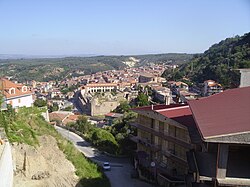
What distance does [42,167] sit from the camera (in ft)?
44.3

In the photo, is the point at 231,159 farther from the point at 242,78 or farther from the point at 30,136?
the point at 30,136

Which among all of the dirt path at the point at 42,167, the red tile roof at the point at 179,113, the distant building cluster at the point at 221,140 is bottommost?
the dirt path at the point at 42,167

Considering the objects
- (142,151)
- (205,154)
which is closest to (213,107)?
(205,154)

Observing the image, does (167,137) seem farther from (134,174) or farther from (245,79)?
(245,79)

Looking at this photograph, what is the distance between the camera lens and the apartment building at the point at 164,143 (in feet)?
51.8

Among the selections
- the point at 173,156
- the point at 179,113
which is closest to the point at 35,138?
the point at 173,156

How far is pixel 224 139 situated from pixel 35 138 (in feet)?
37.6

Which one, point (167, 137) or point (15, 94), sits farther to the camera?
point (15, 94)

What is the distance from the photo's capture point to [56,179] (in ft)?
45.2

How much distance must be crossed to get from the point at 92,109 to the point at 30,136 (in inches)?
1951

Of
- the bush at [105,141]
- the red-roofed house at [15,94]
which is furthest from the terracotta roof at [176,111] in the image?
the red-roofed house at [15,94]

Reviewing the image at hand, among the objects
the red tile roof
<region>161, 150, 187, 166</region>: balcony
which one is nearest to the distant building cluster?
the red tile roof

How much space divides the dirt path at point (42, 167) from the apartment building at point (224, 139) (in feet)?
25.1

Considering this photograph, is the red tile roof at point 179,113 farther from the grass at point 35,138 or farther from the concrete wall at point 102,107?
the concrete wall at point 102,107
